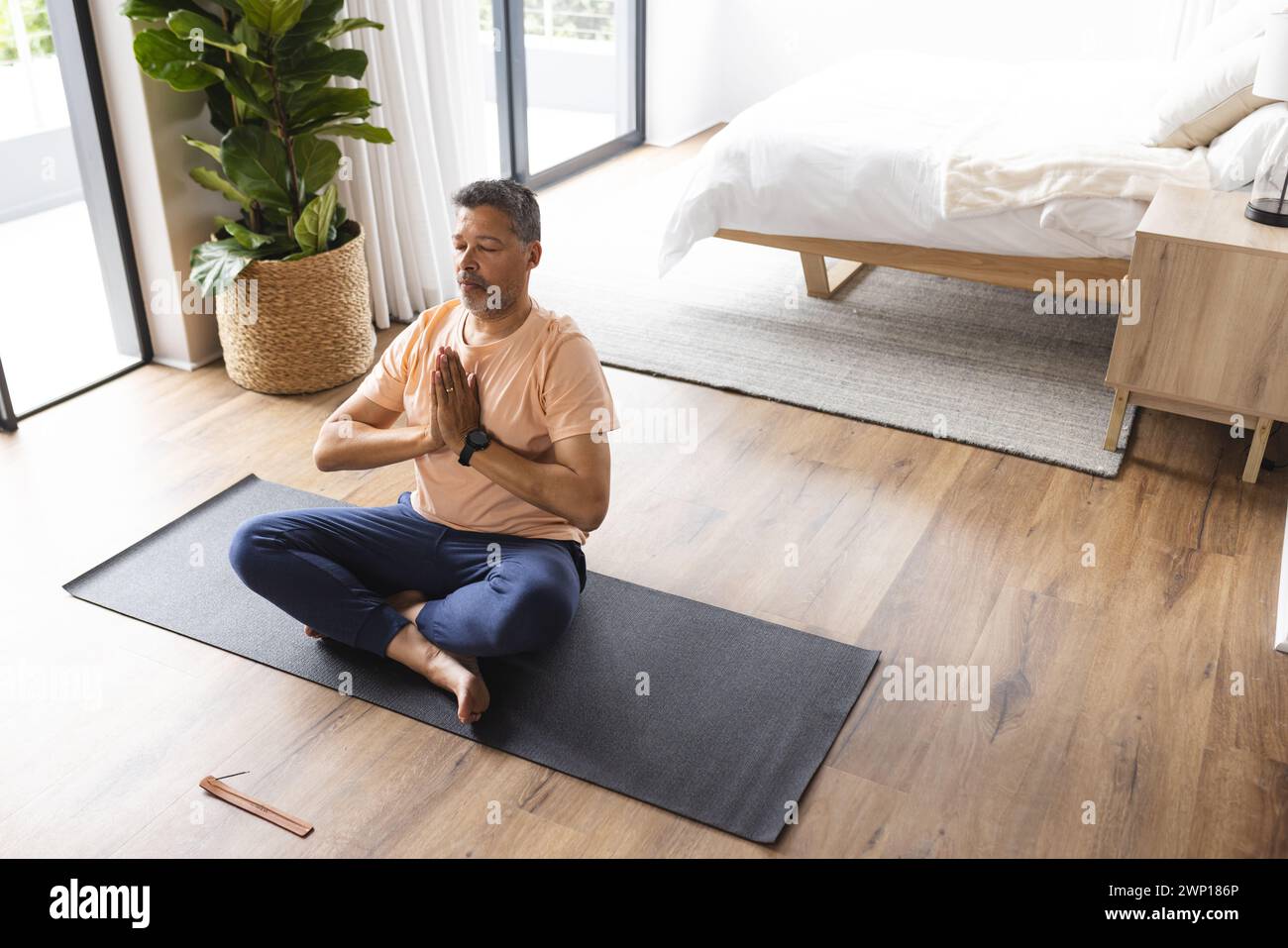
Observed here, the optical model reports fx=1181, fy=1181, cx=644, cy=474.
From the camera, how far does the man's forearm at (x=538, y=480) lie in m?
2.00

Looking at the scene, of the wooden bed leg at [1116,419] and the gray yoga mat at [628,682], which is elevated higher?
the wooden bed leg at [1116,419]

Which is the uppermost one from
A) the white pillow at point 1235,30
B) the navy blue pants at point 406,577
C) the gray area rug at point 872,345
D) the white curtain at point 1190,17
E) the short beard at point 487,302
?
the white pillow at point 1235,30

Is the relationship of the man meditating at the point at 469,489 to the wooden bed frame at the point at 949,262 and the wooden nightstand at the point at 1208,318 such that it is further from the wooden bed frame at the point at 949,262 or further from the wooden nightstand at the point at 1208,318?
the wooden bed frame at the point at 949,262

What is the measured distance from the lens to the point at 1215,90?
3094 millimetres

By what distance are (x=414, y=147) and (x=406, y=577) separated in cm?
181

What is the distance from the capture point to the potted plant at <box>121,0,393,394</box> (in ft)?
9.21

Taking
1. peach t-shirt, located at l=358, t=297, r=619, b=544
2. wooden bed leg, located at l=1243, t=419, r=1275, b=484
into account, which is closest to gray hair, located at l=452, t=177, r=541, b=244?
peach t-shirt, located at l=358, t=297, r=619, b=544

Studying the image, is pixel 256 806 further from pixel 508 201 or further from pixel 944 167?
pixel 944 167

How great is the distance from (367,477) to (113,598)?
660 millimetres

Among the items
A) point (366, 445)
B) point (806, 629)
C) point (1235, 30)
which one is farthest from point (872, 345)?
point (366, 445)

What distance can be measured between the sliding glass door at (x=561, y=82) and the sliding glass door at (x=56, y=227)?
1.70 metres

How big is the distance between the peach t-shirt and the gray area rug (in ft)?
4.10

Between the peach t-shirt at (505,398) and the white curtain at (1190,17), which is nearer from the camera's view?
the peach t-shirt at (505,398)

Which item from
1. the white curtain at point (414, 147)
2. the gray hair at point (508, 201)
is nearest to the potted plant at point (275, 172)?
the white curtain at point (414, 147)
